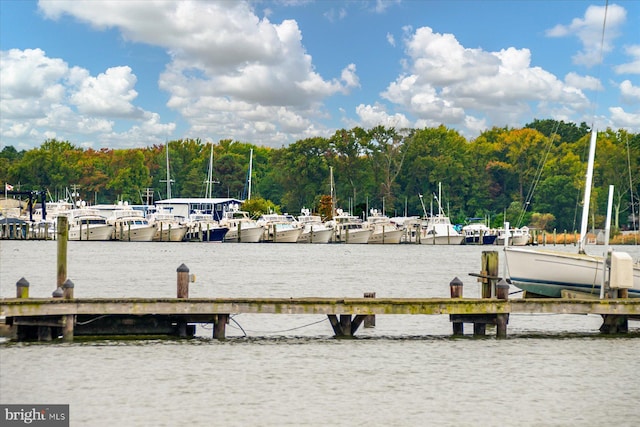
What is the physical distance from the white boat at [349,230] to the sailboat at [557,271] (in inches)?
3847

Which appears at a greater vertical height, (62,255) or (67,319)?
(62,255)

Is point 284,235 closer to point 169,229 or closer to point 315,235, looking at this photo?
point 315,235

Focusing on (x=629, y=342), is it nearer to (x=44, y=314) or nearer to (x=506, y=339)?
(x=506, y=339)

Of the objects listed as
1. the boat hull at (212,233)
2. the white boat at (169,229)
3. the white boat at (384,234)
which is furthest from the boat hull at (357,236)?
the white boat at (169,229)

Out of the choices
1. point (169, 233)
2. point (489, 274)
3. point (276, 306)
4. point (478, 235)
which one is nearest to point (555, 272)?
point (489, 274)

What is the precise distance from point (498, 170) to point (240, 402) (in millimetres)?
168976

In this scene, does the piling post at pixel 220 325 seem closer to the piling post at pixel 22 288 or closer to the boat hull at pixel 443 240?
the piling post at pixel 22 288

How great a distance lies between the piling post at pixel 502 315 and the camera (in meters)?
28.8

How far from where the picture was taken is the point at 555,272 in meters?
35.6

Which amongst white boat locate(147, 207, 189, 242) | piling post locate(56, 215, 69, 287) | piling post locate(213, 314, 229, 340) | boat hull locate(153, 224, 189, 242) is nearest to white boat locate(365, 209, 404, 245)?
white boat locate(147, 207, 189, 242)

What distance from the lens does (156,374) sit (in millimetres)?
24875

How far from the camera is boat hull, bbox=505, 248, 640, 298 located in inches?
1356

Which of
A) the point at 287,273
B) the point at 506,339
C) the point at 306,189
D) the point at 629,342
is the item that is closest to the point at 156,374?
the point at 506,339

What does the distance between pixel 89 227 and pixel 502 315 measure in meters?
103
